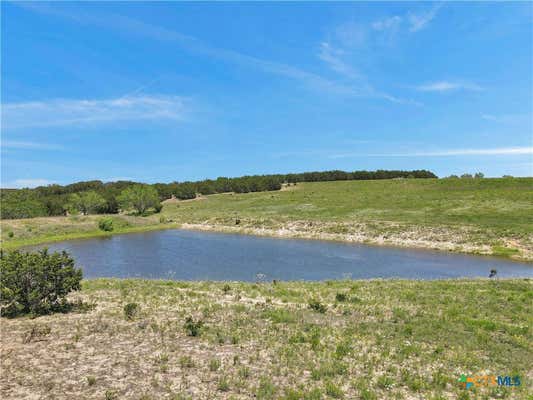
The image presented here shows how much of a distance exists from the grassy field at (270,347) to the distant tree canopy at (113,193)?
336ft

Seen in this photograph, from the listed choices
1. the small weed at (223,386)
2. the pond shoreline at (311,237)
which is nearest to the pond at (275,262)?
the pond shoreline at (311,237)

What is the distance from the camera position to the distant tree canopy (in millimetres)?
114000

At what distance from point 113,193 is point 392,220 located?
414 ft

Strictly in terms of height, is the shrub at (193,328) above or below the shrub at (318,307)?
above

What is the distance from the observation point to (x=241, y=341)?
15633 mm

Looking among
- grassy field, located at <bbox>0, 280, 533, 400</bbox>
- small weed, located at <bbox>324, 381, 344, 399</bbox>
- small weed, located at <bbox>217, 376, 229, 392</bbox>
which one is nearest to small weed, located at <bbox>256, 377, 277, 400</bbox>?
grassy field, located at <bbox>0, 280, 533, 400</bbox>

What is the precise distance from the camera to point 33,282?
19.0m

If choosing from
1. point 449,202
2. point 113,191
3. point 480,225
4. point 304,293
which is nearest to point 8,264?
point 304,293

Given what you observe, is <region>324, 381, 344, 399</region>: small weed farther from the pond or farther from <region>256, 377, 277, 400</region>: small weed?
the pond

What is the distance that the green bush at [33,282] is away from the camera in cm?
1831

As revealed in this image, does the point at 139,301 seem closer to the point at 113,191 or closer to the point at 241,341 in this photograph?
the point at 241,341

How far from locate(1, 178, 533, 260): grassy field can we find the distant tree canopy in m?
23.6

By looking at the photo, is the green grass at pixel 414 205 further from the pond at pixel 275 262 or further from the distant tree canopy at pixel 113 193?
the distant tree canopy at pixel 113 193

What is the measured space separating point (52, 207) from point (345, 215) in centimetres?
10921
